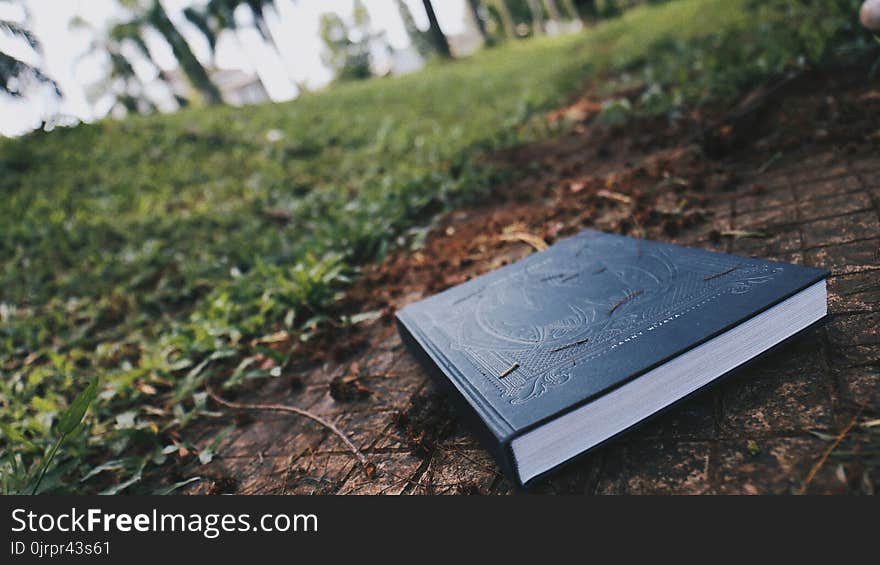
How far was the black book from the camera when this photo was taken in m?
0.94

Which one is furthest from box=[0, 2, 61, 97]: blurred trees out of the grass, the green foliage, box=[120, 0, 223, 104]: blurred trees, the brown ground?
box=[120, 0, 223, 104]: blurred trees

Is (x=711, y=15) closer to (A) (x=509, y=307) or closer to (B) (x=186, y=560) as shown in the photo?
(A) (x=509, y=307)

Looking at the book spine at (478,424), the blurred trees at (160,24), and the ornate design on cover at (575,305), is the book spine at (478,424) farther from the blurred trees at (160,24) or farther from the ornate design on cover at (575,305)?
the blurred trees at (160,24)

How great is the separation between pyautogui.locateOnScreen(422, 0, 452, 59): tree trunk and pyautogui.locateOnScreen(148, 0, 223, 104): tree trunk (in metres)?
7.98

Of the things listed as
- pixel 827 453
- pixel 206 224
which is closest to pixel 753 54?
pixel 827 453

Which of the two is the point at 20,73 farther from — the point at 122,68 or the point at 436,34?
the point at 122,68

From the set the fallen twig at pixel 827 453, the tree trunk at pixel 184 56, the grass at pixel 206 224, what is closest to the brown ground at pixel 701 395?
the fallen twig at pixel 827 453

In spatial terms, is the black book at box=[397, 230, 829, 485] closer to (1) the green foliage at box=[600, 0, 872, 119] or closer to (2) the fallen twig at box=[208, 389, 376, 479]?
(2) the fallen twig at box=[208, 389, 376, 479]

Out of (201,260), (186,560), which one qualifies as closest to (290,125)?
(201,260)

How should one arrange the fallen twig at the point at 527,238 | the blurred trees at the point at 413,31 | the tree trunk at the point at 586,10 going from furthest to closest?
the blurred trees at the point at 413,31
the tree trunk at the point at 586,10
the fallen twig at the point at 527,238

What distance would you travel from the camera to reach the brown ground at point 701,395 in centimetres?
94

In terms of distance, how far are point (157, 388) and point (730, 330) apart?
7.35ft

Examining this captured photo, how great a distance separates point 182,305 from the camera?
10.3ft

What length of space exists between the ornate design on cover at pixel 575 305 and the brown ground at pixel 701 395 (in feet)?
0.63
